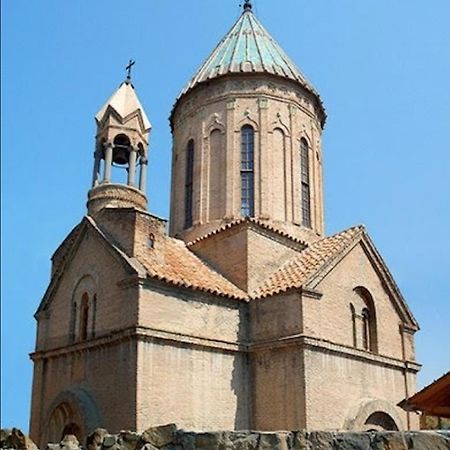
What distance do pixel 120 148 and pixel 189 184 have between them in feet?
8.58

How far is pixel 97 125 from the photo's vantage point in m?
19.1

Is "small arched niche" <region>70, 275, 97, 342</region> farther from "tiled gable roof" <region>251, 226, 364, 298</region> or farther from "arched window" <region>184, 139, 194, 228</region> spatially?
"arched window" <region>184, 139, 194, 228</region>

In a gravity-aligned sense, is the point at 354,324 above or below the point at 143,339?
above

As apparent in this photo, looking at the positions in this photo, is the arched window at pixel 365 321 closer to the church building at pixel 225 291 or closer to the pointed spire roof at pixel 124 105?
the church building at pixel 225 291

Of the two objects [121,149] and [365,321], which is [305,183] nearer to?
[365,321]

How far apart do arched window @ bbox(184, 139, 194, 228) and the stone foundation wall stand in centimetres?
1372

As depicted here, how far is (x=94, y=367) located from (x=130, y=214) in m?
3.67

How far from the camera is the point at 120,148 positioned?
1922cm

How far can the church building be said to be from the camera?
14.8 meters

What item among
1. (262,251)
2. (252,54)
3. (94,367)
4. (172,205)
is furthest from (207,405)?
(252,54)

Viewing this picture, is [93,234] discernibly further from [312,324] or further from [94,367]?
[312,324]

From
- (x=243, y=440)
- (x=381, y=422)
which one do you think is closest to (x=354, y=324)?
(x=381, y=422)

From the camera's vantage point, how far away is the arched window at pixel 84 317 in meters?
16.5

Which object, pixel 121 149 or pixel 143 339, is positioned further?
pixel 121 149
